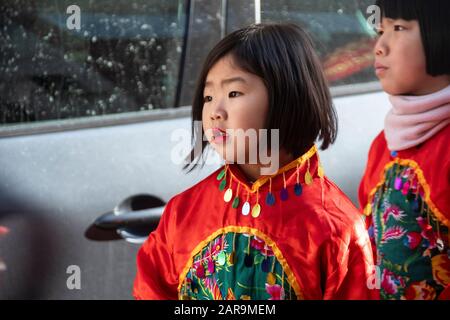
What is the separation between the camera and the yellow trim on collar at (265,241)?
5.14ft

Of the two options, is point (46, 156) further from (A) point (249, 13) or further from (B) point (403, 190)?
(B) point (403, 190)

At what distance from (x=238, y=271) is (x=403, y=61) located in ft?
2.42

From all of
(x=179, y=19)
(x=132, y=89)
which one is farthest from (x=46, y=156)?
(x=179, y=19)

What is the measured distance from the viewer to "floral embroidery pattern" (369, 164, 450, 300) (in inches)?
76.1

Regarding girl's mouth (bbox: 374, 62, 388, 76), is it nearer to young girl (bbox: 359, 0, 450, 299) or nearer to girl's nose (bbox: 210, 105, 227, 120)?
young girl (bbox: 359, 0, 450, 299)

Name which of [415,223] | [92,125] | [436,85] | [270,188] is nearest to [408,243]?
[415,223]

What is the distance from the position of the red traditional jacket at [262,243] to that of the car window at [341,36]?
77 cm

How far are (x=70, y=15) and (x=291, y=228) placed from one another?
0.91m

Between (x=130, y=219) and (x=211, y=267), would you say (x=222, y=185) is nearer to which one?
(x=211, y=267)

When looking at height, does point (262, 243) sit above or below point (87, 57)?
below

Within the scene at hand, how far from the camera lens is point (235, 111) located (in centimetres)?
160

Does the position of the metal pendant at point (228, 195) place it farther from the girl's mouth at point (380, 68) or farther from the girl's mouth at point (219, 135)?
the girl's mouth at point (380, 68)

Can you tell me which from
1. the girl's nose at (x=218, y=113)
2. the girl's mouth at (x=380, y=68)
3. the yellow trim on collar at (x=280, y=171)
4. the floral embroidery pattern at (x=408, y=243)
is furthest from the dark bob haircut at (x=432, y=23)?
the girl's nose at (x=218, y=113)
